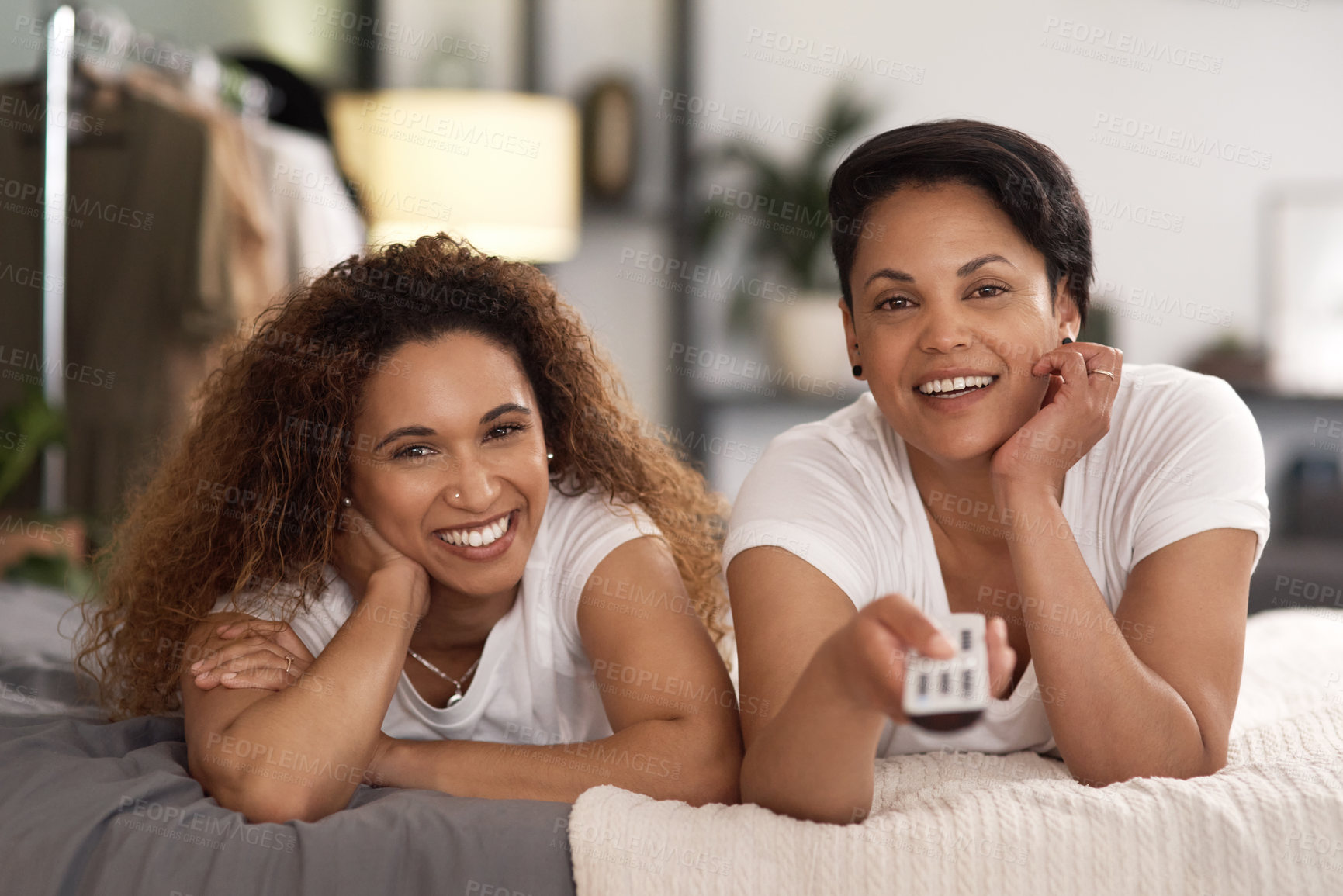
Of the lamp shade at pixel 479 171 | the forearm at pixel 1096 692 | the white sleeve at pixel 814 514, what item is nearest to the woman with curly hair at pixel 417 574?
the white sleeve at pixel 814 514

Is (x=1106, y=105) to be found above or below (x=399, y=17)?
below

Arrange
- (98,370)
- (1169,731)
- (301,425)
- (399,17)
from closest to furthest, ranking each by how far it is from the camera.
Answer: (1169,731), (301,425), (98,370), (399,17)

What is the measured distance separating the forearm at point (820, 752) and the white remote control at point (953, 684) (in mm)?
127

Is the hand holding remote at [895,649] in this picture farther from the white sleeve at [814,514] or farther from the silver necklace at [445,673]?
the silver necklace at [445,673]

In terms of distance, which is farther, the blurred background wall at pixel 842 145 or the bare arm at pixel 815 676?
the blurred background wall at pixel 842 145

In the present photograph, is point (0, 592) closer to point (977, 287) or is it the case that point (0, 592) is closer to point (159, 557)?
point (159, 557)

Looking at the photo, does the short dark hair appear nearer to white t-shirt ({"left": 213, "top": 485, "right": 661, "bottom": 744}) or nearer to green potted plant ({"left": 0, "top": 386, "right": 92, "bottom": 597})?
white t-shirt ({"left": 213, "top": 485, "right": 661, "bottom": 744})

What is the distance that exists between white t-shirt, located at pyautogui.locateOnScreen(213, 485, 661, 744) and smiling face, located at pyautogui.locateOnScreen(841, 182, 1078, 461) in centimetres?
39

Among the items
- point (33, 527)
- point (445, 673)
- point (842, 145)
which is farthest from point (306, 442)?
point (842, 145)

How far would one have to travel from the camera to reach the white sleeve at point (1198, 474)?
1.16 metres

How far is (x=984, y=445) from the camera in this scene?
48.5 inches

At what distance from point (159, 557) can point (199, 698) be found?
31 centimetres

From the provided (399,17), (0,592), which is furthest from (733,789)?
(399,17)

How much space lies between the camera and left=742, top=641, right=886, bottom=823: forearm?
92 cm
